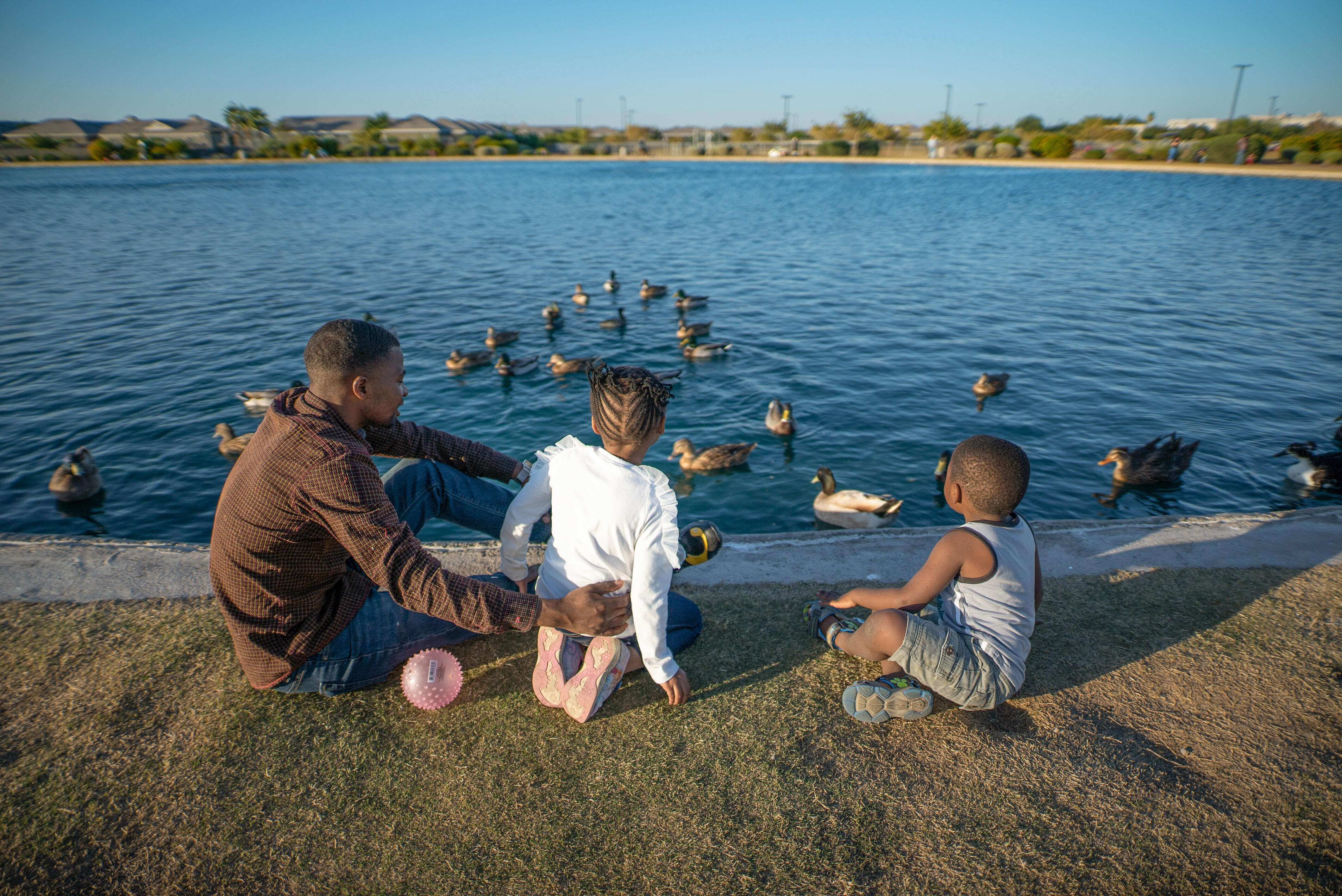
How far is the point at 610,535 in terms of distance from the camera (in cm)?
299

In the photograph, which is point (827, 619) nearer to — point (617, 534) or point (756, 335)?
point (617, 534)

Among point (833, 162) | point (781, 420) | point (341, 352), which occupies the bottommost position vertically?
point (781, 420)

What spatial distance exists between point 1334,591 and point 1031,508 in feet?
12.9

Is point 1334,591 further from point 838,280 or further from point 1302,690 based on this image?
point 838,280

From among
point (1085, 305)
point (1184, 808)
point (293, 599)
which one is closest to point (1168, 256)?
point (1085, 305)

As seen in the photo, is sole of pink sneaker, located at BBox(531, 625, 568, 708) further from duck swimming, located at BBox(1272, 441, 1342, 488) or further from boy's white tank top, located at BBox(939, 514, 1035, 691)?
duck swimming, located at BBox(1272, 441, 1342, 488)

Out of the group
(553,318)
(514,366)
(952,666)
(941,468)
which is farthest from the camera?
(553,318)

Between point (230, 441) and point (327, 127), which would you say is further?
point (327, 127)

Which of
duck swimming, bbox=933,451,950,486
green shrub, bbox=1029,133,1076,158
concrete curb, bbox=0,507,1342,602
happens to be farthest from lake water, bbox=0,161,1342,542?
green shrub, bbox=1029,133,1076,158

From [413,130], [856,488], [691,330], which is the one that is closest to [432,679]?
[856,488]

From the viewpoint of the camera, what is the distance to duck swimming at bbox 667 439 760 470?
345 inches

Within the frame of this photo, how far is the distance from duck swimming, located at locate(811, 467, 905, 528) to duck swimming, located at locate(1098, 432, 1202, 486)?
3025 millimetres

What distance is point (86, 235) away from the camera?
92.1ft

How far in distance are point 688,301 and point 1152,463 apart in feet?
34.0
